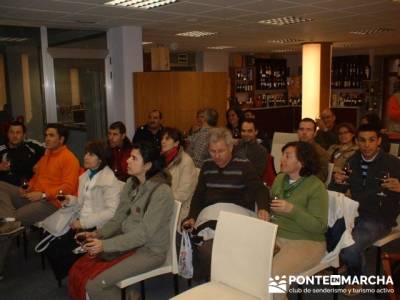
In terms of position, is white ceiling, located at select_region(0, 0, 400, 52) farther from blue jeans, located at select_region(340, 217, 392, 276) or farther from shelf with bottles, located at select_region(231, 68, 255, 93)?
shelf with bottles, located at select_region(231, 68, 255, 93)

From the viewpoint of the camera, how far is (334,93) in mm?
13453

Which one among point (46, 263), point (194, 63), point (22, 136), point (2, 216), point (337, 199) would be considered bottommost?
point (46, 263)

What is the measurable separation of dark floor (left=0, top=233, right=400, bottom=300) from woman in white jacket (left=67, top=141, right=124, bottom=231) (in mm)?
665

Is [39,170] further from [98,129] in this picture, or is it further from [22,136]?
[98,129]

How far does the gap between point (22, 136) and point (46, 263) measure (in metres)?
1.45

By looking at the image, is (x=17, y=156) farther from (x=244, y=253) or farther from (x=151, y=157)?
(x=244, y=253)

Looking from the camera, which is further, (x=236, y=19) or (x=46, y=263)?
(x=236, y=19)

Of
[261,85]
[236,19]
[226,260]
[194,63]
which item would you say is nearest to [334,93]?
[261,85]

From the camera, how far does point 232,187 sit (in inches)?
126

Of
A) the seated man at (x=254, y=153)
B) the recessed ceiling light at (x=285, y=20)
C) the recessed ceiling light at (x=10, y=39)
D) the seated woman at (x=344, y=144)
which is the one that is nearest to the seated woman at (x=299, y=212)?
the seated man at (x=254, y=153)

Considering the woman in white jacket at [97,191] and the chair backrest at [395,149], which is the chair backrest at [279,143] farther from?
the woman in white jacket at [97,191]

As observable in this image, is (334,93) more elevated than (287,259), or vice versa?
(334,93)

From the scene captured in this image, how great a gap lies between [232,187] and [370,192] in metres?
1.12

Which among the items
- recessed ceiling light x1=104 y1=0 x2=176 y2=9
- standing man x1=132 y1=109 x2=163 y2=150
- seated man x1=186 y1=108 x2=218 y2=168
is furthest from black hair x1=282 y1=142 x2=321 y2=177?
standing man x1=132 y1=109 x2=163 y2=150
